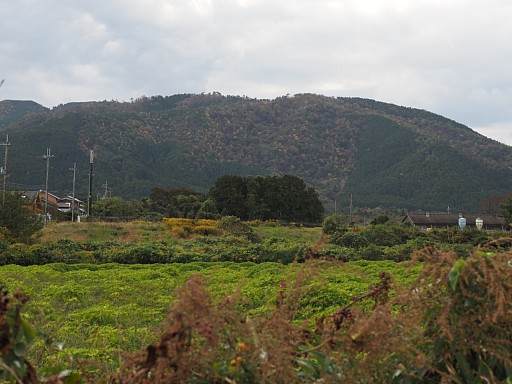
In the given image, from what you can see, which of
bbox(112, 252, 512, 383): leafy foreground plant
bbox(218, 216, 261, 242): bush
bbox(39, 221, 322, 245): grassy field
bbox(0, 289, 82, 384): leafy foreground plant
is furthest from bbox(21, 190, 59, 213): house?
bbox(112, 252, 512, 383): leafy foreground plant

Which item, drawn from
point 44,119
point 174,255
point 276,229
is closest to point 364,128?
point 44,119

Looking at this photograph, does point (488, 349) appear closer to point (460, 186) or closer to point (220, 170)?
point (460, 186)

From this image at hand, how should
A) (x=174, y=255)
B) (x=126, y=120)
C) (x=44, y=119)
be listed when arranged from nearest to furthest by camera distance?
(x=174, y=255), (x=44, y=119), (x=126, y=120)

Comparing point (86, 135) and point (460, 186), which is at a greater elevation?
point (86, 135)

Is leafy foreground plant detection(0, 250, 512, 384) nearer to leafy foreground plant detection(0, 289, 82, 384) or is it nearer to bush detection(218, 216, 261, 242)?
leafy foreground plant detection(0, 289, 82, 384)

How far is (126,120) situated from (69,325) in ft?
447

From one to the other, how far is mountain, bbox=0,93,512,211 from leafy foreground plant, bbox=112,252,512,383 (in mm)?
96554

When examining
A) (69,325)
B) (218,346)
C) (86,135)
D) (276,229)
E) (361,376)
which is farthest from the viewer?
(86,135)

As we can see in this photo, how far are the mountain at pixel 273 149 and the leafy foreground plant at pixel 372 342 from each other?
96554mm

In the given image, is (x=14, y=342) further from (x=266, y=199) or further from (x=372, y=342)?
(x=266, y=199)

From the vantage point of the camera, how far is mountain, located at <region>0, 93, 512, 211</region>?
339 feet

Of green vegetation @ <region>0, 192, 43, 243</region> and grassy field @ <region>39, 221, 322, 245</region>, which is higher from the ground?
green vegetation @ <region>0, 192, 43, 243</region>

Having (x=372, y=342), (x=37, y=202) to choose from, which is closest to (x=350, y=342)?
(x=372, y=342)

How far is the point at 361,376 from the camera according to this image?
1875mm
